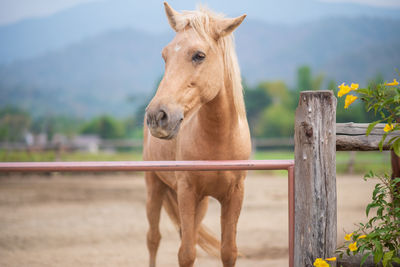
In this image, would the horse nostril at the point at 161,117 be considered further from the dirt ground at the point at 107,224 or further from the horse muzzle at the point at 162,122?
the dirt ground at the point at 107,224

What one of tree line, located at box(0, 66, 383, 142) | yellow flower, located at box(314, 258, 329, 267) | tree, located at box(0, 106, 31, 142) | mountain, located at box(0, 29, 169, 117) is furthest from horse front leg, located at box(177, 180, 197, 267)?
mountain, located at box(0, 29, 169, 117)

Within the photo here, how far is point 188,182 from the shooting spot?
284cm

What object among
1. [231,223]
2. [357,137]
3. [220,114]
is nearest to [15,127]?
[231,223]

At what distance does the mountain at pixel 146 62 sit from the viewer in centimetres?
11931

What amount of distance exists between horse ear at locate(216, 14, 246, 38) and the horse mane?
5 centimetres

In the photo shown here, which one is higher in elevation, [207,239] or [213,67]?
[213,67]

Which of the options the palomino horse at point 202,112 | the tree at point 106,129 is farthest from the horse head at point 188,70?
the tree at point 106,129

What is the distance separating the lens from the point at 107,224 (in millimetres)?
6461

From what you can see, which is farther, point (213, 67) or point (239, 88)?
point (239, 88)

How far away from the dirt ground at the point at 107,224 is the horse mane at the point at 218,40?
93.3 inches

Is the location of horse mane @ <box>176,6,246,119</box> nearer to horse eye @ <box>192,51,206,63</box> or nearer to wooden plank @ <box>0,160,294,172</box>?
horse eye @ <box>192,51,206,63</box>

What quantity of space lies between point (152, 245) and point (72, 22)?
21165 centimetres

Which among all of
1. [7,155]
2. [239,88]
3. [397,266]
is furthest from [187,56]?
[7,155]

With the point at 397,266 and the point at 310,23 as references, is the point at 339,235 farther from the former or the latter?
the point at 310,23
